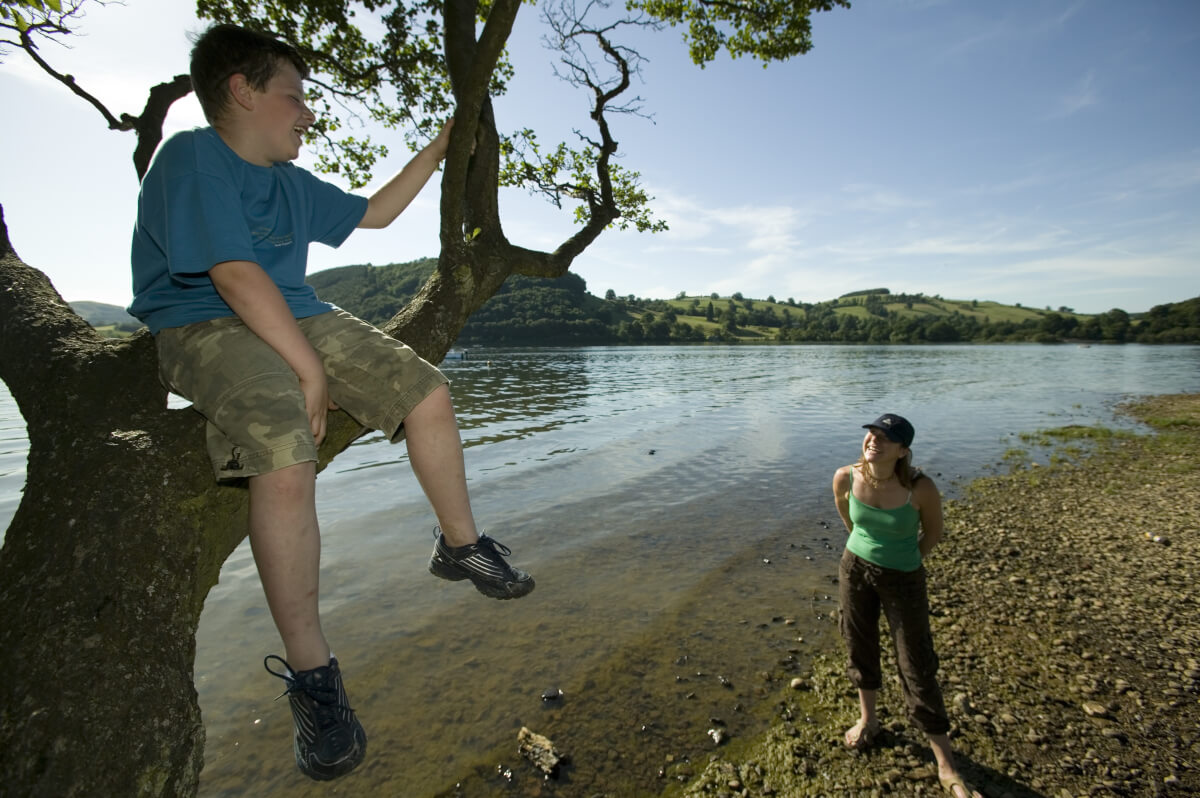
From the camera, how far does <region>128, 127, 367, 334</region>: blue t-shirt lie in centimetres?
234

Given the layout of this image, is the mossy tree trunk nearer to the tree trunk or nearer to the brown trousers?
the tree trunk

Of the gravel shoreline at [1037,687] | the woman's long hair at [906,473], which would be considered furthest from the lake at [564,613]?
the woman's long hair at [906,473]

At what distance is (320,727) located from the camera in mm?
2369

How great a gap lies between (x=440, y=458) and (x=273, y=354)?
36.0 inches

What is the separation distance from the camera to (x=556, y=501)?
15.2 meters

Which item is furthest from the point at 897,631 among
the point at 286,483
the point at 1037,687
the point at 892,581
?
the point at 286,483

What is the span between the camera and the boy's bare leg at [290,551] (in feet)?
7.48

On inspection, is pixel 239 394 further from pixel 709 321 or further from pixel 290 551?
pixel 709 321

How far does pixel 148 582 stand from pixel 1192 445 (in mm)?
27953

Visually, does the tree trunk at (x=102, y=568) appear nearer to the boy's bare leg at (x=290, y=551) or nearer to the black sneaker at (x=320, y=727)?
the boy's bare leg at (x=290, y=551)

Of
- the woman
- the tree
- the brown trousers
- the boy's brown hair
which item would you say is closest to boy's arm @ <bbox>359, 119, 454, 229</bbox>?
the tree

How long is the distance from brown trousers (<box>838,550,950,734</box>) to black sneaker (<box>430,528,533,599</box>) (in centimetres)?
382

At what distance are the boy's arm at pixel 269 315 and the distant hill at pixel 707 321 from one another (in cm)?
13239

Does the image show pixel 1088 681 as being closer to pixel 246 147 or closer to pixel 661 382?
pixel 246 147
